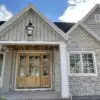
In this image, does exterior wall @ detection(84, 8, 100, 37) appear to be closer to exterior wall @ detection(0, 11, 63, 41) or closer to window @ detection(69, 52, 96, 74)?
window @ detection(69, 52, 96, 74)

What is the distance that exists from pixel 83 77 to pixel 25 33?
168 inches

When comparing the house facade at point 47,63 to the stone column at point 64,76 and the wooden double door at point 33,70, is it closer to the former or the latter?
the wooden double door at point 33,70

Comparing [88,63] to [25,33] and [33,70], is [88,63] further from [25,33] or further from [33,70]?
[25,33]

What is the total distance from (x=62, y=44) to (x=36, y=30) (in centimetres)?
149

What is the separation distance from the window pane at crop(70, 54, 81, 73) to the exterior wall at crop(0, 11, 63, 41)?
2.13 m

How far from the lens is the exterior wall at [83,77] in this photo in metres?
8.62

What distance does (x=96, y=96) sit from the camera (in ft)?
27.9

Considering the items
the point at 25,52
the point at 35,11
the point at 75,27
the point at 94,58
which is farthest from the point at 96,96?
the point at 35,11

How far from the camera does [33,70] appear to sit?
934 cm

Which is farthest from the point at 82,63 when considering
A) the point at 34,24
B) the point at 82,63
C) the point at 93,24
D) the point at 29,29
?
the point at 29,29

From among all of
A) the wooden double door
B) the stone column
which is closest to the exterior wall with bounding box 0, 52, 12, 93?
the wooden double door

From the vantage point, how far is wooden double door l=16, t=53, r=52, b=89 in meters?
9.04

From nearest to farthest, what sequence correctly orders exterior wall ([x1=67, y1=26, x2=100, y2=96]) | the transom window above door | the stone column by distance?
the stone column, exterior wall ([x1=67, y1=26, x2=100, y2=96]), the transom window above door

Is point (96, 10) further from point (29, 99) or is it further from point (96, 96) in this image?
point (29, 99)
